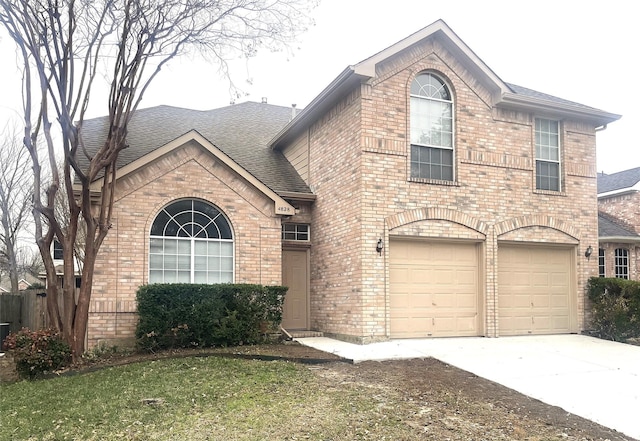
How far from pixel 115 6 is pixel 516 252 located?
34.0 ft

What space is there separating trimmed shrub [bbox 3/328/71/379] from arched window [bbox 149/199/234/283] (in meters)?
2.52

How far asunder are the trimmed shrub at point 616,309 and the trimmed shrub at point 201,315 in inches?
312

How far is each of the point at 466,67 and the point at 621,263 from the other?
9.72 metres

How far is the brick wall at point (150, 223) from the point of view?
1124 centimetres

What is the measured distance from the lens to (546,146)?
14.1 m

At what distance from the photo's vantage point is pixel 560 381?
28.0ft

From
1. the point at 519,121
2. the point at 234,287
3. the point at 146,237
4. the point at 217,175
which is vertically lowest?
the point at 234,287

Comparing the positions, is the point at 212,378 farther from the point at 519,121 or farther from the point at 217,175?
the point at 519,121

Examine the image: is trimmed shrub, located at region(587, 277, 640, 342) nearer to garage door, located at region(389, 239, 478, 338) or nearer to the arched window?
garage door, located at region(389, 239, 478, 338)

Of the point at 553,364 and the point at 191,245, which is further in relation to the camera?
the point at 191,245

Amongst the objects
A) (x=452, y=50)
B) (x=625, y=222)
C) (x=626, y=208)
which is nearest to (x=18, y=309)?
(x=452, y=50)

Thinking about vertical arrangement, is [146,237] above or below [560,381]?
above

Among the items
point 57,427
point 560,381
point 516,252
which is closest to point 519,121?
point 516,252

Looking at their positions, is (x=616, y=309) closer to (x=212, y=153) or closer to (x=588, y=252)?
(x=588, y=252)
